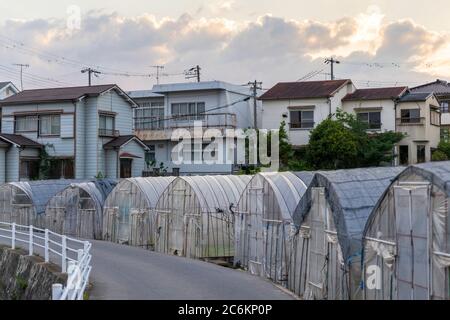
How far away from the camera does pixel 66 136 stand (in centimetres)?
4275

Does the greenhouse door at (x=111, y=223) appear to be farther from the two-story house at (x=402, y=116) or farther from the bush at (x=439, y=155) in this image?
the bush at (x=439, y=155)

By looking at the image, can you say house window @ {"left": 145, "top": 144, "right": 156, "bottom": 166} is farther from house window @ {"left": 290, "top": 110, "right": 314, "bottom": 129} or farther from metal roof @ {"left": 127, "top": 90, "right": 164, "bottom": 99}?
house window @ {"left": 290, "top": 110, "right": 314, "bottom": 129}

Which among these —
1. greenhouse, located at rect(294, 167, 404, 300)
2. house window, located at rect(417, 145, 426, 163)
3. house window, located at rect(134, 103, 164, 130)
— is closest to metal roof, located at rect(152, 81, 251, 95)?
house window, located at rect(134, 103, 164, 130)

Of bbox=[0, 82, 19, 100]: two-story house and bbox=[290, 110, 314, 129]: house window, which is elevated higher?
bbox=[0, 82, 19, 100]: two-story house

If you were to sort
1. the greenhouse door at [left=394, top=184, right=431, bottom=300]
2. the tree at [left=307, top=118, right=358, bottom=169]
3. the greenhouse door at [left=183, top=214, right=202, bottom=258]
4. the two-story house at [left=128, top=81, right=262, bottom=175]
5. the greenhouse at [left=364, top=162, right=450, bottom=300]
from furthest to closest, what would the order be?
1. the two-story house at [left=128, top=81, right=262, bottom=175]
2. the tree at [left=307, top=118, right=358, bottom=169]
3. the greenhouse door at [left=183, top=214, right=202, bottom=258]
4. the greenhouse door at [left=394, top=184, right=431, bottom=300]
5. the greenhouse at [left=364, top=162, right=450, bottom=300]

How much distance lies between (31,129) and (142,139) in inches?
339

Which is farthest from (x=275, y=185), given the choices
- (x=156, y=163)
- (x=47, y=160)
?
(x=156, y=163)

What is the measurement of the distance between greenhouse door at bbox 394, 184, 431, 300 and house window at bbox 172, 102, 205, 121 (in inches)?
1427

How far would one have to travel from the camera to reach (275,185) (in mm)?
20422

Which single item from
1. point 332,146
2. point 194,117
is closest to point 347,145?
point 332,146

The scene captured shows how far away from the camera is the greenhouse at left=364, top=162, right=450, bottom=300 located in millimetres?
10719

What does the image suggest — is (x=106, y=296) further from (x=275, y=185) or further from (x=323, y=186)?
(x=275, y=185)

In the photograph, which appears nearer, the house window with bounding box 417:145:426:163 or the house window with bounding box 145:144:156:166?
the house window with bounding box 417:145:426:163

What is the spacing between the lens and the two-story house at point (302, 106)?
44812 mm
